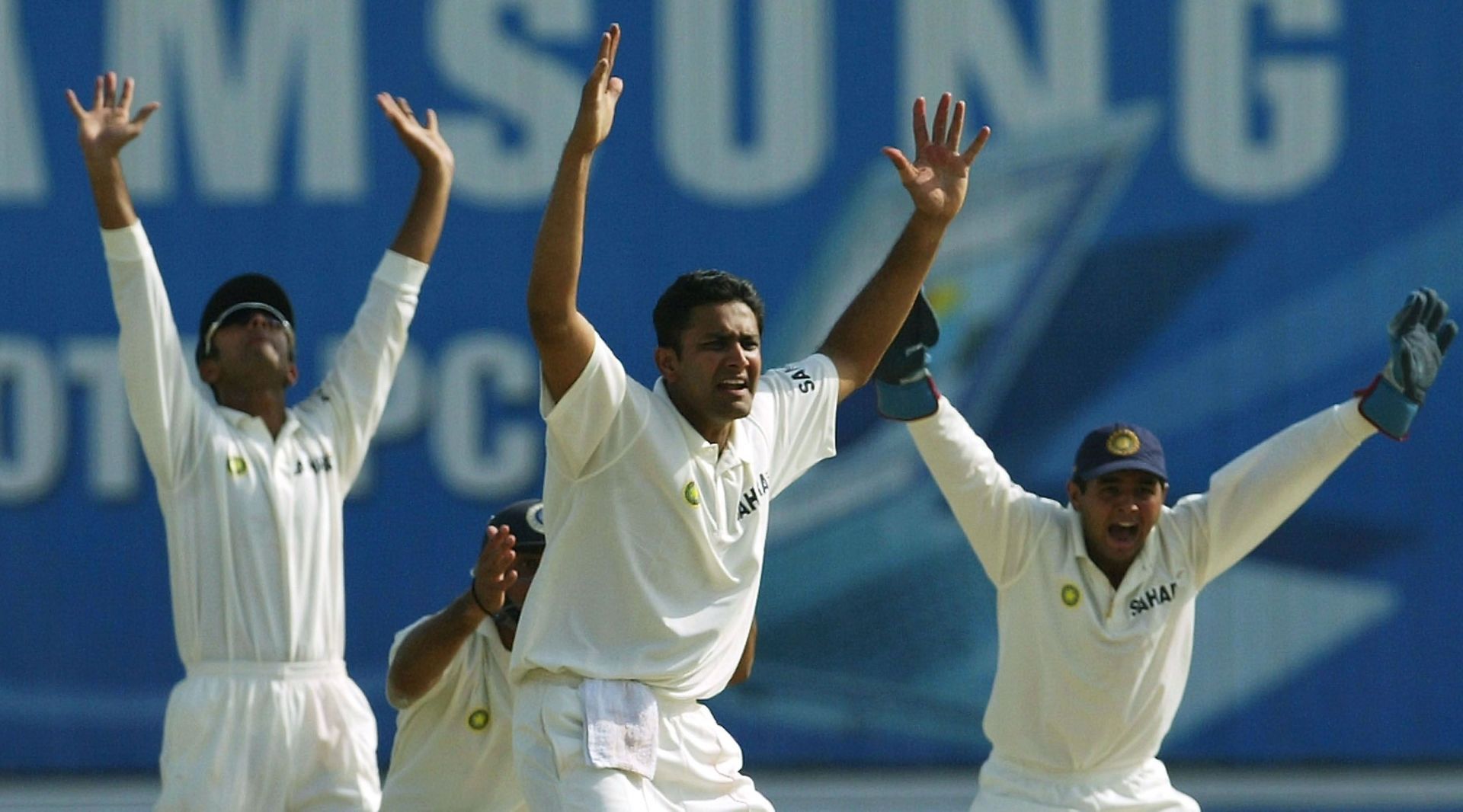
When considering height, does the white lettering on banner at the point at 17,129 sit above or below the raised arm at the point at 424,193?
above

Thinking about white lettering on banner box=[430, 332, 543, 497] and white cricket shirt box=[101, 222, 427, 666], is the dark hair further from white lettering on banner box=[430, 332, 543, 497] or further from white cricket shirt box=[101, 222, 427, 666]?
white lettering on banner box=[430, 332, 543, 497]

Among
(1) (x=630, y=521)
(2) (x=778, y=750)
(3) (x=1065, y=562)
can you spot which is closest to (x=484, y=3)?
(2) (x=778, y=750)

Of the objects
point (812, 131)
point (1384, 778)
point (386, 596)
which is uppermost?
point (812, 131)

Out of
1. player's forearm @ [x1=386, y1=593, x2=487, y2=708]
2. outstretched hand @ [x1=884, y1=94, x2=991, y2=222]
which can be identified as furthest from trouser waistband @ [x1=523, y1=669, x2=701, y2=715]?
outstretched hand @ [x1=884, y1=94, x2=991, y2=222]

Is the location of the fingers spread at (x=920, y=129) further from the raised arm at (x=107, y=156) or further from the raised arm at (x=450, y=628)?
the raised arm at (x=107, y=156)

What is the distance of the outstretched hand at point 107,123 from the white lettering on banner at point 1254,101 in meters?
4.03

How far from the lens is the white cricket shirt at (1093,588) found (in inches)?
203

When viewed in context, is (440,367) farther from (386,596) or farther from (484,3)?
(484,3)

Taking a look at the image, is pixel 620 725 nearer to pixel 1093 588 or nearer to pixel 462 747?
pixel 462 747

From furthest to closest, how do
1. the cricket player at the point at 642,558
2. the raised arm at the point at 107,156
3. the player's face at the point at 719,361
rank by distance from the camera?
1. the raised arm at the point at 107,156
2. the player's face at the point at 719,361
3. the cricket player at the point at 642,558

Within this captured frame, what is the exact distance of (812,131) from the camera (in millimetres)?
7629

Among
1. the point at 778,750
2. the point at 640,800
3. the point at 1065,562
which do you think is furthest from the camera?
the point at 778,750

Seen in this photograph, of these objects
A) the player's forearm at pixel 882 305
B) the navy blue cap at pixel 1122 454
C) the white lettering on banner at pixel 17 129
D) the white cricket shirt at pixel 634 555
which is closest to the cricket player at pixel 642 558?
the white cricket shirt at pixel 634 555

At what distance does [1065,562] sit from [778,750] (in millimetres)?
2407
